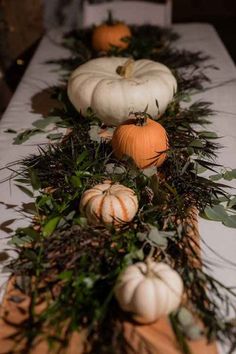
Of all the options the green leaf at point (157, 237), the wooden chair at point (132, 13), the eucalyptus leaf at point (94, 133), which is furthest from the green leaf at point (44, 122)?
the wooden chair at point (132, 13)

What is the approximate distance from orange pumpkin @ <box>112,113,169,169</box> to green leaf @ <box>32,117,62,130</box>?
0.36 metres

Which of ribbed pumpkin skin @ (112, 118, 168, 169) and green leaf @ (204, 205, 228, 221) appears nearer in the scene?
green leaf @ (204, 205, 228, 221)

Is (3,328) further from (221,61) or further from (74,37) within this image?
(74,37)

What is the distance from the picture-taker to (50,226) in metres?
0.96

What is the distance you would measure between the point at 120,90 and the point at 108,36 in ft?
2.58

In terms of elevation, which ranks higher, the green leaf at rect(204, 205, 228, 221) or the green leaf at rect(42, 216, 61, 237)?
the green leaf at rect(42, 216, 61, 237)

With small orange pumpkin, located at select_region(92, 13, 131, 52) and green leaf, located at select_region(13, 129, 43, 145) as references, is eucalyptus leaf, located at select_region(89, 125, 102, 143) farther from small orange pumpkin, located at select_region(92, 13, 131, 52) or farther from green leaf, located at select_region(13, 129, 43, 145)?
small orange pumpkin, located at select_region(92, 13, 131, 52)

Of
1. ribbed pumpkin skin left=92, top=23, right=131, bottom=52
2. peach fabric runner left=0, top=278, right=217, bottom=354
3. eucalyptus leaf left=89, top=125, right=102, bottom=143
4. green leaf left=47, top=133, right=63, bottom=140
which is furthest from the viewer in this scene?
ribbed pumpkin skin left=92, top=23, right=131, bottom=52

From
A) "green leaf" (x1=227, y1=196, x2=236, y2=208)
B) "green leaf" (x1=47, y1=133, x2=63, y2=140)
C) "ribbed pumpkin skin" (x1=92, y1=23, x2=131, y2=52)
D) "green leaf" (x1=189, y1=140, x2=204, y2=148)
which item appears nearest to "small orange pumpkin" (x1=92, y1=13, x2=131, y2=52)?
"ribbed pumpkin skin" (x1=92, y1=23, x2=131, y2=52)

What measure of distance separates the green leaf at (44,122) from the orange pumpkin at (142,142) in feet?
1.17

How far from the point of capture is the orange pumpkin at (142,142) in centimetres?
119

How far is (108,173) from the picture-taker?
116cm

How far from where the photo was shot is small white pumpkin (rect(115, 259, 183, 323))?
0.77 meters

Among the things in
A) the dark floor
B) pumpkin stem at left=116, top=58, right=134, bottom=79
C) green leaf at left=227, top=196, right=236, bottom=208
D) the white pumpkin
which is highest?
pumpkin stem at left=116, top=58, right=134, bottom=79
